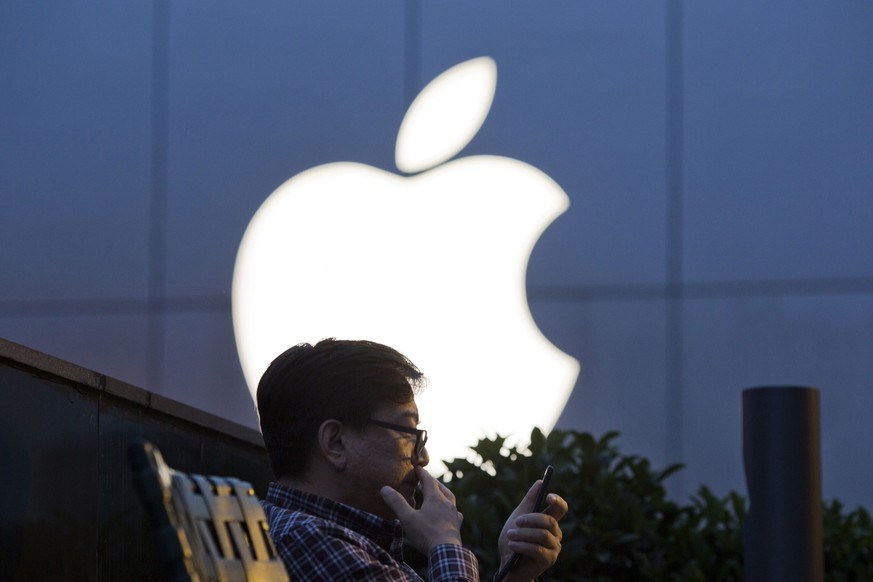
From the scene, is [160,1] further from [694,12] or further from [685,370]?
[685,370]

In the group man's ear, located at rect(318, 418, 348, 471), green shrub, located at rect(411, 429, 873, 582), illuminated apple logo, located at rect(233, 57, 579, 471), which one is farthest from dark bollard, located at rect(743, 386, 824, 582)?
illuminated apple logo, located at rect(233, 57, 579, 471)

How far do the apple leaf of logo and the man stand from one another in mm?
3497

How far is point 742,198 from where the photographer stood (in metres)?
5.67

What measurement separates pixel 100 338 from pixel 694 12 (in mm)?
3140

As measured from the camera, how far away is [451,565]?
207 cm

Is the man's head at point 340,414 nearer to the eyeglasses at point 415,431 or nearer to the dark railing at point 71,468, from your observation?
the eyeglasses at point 415,431

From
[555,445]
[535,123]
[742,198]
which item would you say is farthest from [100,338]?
[742,198]

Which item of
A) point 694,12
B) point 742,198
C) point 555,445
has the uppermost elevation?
point 694,12

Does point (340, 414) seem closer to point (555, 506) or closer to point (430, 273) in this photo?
point (555, 506)

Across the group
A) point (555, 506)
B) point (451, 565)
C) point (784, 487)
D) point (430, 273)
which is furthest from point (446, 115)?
point (451, 565)

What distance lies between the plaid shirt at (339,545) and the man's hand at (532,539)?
20cm

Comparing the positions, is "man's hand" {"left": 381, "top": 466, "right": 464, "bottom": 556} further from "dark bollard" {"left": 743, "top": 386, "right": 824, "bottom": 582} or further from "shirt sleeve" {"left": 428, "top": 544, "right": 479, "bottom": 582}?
"dark bollard" {"left": 743, "top": 386, "right": 824, "bottom": 582}

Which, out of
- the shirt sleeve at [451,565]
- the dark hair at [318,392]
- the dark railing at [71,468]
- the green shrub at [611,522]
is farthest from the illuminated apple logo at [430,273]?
the shirt sleeve at [451,565]

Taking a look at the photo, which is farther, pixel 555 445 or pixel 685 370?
pixel 685 370
